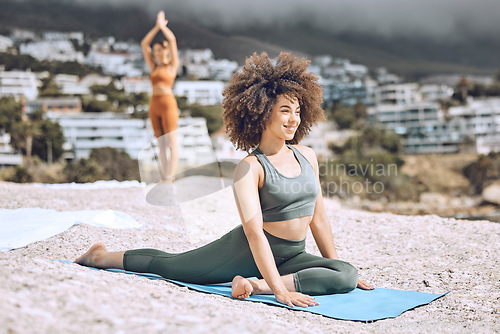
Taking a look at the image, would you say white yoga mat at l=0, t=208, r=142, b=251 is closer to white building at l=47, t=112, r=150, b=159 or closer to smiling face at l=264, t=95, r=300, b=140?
smiling face at l=264, t=95, r=300, b=140

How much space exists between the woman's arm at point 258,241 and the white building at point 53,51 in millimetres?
52654

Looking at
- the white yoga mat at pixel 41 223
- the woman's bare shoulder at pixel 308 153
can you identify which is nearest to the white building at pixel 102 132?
the white yoga mat at pixel 41 223

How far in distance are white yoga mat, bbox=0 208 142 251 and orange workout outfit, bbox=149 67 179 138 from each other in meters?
2.43

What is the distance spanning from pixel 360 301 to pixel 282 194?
731 mm

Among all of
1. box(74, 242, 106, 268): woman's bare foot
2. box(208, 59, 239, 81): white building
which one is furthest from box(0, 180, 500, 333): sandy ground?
box(208, 59, 239, 81): white building

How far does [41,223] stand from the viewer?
15.2ft

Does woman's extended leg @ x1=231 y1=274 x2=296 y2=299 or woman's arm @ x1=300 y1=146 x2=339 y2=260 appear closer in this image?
woman's extended leg @ x1=231 y1=274 x2=296 y2=299

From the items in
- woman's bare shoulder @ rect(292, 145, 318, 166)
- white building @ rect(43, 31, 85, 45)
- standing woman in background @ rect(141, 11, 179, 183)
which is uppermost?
white building @ rect(43, 31, 85, 45)

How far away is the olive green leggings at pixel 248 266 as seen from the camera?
116 inches

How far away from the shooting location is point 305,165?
3061 millimetres

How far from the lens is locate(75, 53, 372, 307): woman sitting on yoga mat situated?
280 cm

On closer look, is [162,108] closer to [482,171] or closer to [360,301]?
[360,301]

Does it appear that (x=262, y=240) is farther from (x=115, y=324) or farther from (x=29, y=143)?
(x=29, y=143)

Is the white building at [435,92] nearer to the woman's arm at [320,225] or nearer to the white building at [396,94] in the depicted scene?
the white building at [396,94]
